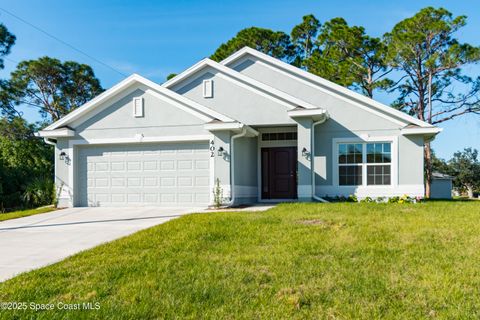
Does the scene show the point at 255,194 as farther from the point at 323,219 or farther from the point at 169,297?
the point at 169,297

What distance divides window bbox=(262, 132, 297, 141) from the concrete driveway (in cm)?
490

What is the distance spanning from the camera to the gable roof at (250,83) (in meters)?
14.3

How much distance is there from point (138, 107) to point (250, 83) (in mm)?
4055

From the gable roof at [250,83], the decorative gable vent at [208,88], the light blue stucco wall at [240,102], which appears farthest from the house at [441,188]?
the decorative gable vent at [208,88]

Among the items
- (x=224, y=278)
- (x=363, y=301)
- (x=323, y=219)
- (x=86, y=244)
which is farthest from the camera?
(x=323, y=219)

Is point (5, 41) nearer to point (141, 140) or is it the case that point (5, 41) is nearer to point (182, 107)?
point (141, 140)

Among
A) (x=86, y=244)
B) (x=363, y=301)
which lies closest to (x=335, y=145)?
(x=86, y=244)

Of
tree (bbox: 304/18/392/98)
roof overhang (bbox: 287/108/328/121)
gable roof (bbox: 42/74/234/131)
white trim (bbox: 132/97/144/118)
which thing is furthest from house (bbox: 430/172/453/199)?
white trim (bbox: 132/97/144/118)

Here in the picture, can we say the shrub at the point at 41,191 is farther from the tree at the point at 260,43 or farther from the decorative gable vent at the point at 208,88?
the tree at the point at 260,43

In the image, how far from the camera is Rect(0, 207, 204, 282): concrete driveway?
658 centimetres

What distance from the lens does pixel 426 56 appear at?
2423cm

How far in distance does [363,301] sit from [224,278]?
167 centimetres

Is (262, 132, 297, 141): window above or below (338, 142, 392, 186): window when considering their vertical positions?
above

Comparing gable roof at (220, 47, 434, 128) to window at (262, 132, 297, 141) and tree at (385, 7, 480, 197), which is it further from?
tree at (385, 7, 480, 197)
